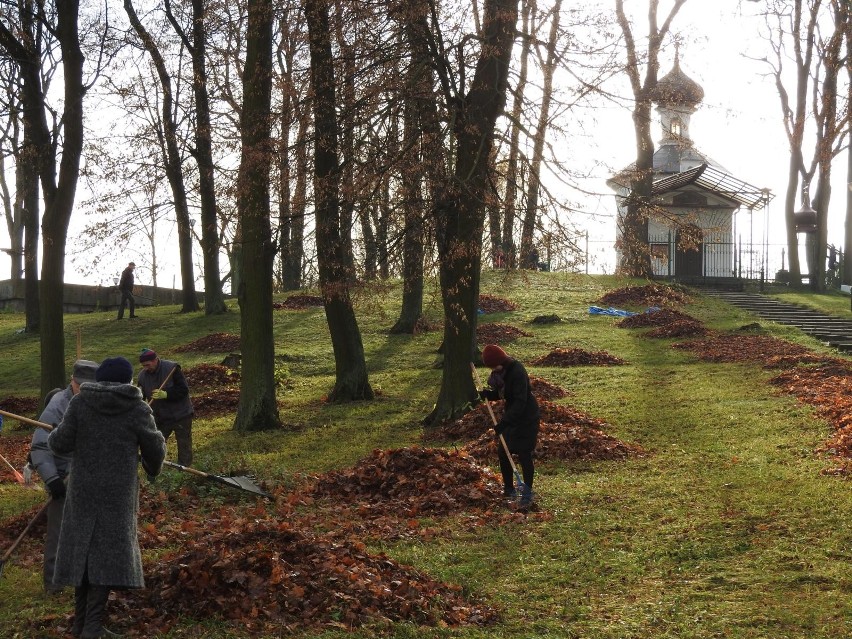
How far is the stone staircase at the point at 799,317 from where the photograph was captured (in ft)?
86.3

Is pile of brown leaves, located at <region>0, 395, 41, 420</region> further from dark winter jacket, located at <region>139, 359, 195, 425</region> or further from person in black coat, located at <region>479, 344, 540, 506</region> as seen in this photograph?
person in black coat, located at <region>479, 344, 540, 506</region>

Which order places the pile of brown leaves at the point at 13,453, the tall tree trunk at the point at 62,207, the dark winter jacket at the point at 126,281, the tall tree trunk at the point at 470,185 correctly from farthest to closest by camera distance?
the dark winter jacket at the point at 126,281, the tall tree trunk at the point at 62,207, the tall tree trunk at the point at 470,185, the pile of brown leaves at the point at 13,453

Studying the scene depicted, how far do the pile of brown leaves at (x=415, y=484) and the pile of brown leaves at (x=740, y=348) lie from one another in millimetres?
12188

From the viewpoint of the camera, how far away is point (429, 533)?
32.8 ft

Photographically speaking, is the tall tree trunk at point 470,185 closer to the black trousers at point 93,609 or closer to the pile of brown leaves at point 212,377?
the pile of brown leaves at point 212,377

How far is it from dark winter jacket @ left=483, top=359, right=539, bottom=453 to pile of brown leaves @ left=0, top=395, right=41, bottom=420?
13582mm

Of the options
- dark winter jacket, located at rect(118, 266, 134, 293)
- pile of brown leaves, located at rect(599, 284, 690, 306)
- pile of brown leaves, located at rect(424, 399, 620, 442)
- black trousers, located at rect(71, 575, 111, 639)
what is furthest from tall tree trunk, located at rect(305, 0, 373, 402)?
dark winter jacket, located at rect(118, 266, 134, 293)

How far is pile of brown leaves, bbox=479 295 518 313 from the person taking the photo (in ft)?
107

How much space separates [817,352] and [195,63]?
15551mm

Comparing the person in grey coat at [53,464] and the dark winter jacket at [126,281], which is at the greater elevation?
the dark winter jacket at [126,281]

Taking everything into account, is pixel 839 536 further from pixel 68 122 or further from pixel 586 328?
pixel 586 328

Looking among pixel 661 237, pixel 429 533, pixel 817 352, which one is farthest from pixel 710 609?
pixel 661 237

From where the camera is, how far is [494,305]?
33094mm

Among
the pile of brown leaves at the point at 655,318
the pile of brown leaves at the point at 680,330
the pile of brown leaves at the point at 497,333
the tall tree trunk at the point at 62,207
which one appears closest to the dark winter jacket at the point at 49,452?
the tall tree trunk at the point at 62,207
